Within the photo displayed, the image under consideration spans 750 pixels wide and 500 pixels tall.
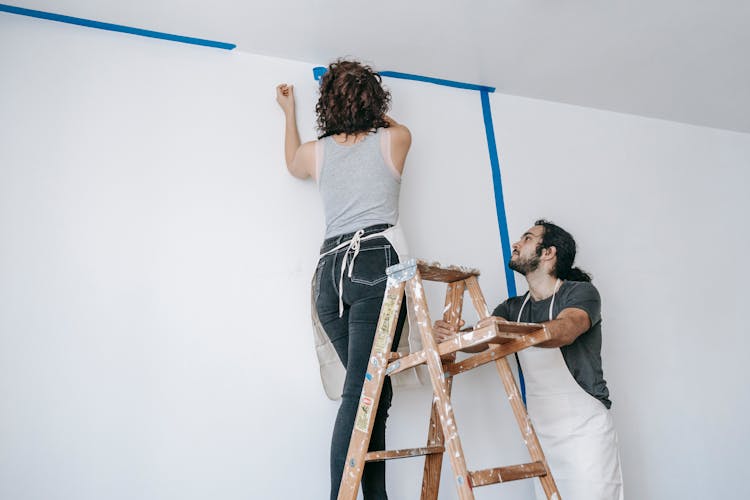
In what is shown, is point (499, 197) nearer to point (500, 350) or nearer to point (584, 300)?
point (584, 300)

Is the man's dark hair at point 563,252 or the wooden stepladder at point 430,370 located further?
the man's dark hair at point 563,252

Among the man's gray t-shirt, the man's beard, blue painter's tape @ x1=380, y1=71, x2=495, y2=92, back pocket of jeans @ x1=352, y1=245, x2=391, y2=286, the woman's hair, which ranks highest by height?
blue painter's tape @ x1=380, y1=71, x2=495, y2=92

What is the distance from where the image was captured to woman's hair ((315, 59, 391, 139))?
2166 millimetres

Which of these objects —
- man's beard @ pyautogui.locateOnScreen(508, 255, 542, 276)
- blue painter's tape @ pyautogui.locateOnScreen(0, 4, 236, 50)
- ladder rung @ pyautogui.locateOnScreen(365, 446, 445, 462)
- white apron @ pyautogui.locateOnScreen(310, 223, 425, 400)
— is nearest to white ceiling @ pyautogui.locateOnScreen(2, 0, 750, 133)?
blue painter's tape @ pyautogui.locateOnScreen(0, 4, 236, 50)

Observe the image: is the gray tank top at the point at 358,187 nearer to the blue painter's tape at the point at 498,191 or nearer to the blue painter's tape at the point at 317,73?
the blue painter's tape at the point at 317,73

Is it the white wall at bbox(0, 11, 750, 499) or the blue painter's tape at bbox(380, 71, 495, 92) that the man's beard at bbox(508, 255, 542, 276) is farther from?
the blue painter's tape at bbox(380, 71, 495, 92)

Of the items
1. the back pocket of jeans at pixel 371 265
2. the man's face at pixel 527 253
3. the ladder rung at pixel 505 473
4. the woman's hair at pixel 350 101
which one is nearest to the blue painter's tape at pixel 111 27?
the woman's hair at pixel 350 101

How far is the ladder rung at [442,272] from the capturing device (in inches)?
71.6

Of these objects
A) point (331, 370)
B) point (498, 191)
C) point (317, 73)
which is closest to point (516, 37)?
point (498, 191)

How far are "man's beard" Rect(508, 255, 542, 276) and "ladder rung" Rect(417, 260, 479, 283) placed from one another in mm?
576

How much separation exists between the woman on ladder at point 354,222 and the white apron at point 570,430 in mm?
700

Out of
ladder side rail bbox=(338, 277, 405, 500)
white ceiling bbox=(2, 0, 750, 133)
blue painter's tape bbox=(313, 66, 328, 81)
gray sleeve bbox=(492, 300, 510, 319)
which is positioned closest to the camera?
ladder side rail bbox=(338, 277, 405, 500)

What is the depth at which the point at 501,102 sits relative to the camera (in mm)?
3098

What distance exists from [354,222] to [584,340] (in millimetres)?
945
